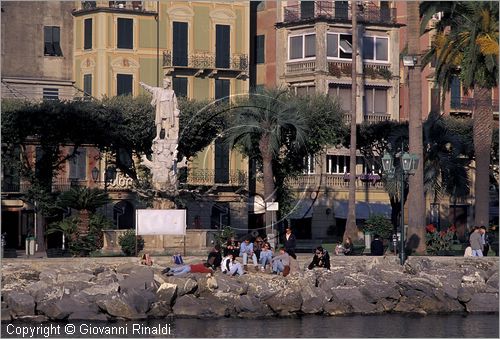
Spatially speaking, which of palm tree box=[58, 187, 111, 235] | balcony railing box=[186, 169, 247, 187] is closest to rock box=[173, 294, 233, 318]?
palm tree box=[58, 187, 111, 235]

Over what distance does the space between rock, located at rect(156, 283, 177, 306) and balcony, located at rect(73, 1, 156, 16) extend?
122 feet

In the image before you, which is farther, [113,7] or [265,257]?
[113,7]

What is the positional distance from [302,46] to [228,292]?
40236 millimetres

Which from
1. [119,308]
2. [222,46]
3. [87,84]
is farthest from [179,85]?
[119,308]

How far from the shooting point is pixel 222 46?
269ft

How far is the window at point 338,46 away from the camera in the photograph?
271ft

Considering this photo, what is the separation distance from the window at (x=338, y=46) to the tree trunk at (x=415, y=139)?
2883 centimetres

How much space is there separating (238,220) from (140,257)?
109 ft

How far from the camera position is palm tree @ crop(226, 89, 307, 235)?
62094mm

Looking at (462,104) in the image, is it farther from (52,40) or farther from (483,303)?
(483,303)

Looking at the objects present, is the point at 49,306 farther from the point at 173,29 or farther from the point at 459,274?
the point at 173,29

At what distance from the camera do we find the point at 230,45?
3241 inches

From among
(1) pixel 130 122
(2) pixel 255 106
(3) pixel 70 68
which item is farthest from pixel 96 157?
(2) pixel 255 106

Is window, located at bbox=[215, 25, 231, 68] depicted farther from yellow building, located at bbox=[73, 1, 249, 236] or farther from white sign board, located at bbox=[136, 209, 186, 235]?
white sign board, located at bbox=[136, 209, 186, 235]
